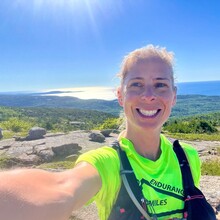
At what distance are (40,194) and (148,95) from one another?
1380 mm

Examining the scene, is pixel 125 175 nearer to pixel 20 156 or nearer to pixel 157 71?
pixel 157 71

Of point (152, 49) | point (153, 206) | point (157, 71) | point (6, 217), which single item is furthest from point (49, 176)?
point (152, 49)

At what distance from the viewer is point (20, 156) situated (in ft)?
33.6

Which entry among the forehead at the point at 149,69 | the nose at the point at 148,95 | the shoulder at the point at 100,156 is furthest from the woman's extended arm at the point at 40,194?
the forehead at the point at 149,69

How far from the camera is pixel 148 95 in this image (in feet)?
7.65

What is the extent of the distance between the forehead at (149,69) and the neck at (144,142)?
1.50ft

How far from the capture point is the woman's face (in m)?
2.35

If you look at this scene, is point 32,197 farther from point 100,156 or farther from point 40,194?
point 100,156

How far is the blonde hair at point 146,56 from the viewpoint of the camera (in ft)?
7.92

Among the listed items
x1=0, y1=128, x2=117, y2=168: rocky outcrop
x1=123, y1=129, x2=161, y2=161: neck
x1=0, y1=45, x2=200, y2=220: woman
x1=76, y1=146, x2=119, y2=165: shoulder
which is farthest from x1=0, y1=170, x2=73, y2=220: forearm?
x1=0, y1=128, x2=117, y2=168: rocky outcrop

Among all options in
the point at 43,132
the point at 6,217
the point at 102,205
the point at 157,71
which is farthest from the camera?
the point at 43,132

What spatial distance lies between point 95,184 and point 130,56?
1.20 m

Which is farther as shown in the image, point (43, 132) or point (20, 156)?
point (43, 132)

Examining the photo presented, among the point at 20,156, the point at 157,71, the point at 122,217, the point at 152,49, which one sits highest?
the point at 152,49
